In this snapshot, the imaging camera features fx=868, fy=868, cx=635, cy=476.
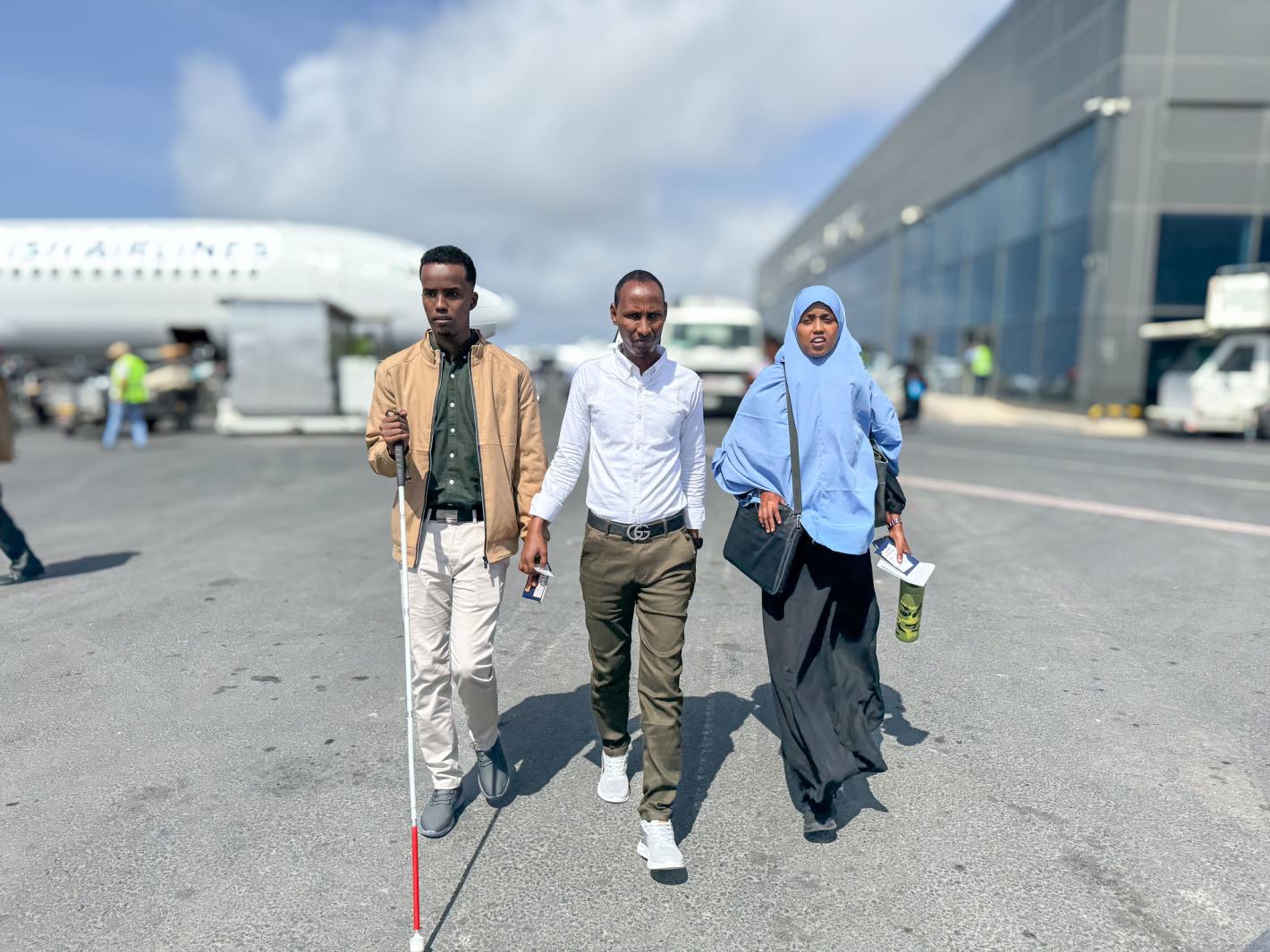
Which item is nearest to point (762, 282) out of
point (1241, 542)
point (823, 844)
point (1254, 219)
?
point (1254, 219)

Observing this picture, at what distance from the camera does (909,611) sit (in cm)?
339

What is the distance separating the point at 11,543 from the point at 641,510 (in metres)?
5.54

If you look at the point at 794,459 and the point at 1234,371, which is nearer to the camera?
the point at 794,459

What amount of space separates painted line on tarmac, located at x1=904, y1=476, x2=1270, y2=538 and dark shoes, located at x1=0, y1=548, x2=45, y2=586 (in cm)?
907

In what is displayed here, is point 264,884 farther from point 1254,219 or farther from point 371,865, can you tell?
point 1254,219

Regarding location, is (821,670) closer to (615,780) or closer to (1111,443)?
(615,780)

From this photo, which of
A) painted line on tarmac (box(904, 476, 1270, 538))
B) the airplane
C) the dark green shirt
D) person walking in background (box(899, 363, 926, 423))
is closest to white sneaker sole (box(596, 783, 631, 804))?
the dark green shirt

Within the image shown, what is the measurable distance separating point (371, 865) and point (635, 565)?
1.29 meters

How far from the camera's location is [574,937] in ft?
8.09

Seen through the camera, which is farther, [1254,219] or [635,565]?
[1254,219]

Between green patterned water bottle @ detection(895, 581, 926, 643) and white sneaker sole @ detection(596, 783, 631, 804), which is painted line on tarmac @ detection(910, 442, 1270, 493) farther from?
white sneaker sole @ detection(596, 783, 631, 804)

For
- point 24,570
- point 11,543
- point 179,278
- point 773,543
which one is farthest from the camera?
point 179,278

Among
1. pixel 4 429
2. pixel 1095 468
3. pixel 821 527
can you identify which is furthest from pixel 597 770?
pixel 1095 468

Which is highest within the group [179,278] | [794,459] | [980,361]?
[179,278]
